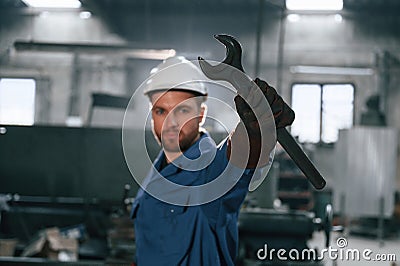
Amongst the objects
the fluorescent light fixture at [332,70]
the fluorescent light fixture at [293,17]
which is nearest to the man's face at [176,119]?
the fluorescent light fixture at [293,17]

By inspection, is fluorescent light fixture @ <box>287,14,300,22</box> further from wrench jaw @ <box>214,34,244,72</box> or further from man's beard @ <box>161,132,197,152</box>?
wrench jaw @ <box>214,34,244,72</box>

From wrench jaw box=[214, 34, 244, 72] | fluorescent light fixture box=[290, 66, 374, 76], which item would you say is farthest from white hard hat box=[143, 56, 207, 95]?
fluorescent light fixture box=[290, 66, 374, 76]

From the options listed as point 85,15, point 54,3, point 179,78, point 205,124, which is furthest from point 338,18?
point 179,78

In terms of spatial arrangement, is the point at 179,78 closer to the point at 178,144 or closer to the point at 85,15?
the point at 178,144

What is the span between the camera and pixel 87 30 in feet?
11.0

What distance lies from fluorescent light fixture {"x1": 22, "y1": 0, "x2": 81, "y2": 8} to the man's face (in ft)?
6.68

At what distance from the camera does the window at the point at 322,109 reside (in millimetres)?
4141

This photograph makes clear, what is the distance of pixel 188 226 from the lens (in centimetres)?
70

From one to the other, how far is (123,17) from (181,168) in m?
2.95

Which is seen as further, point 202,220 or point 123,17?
point 123,17

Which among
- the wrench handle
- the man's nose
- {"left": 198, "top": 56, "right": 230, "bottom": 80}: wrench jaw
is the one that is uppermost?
{"left": 198, "top": 56, "right": 230, "bottom": 80}: wrench jaw

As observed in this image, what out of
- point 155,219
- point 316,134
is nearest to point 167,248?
point 155,219

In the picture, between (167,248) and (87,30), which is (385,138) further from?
(167,248)

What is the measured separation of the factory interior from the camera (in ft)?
4.75
